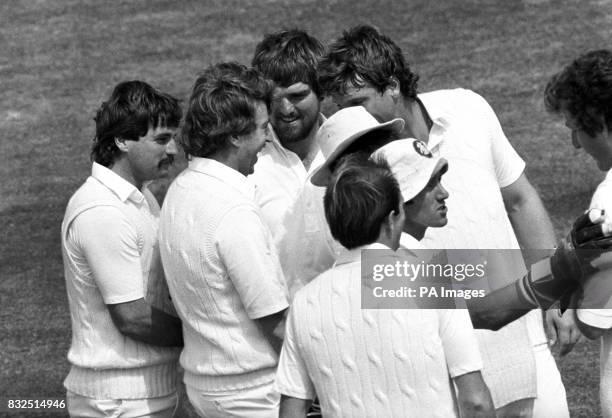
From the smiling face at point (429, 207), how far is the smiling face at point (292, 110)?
100 cm

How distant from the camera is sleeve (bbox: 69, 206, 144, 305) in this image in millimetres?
4047


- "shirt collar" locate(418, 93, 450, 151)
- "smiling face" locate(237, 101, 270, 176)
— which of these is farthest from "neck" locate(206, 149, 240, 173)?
"shirt collar" locate(418, 93, 450, 151)

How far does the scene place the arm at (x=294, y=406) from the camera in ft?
10.7

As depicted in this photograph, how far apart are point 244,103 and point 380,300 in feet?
3.60

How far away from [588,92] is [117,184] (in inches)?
67.2

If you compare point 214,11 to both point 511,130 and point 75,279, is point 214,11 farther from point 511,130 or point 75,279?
point 75,279

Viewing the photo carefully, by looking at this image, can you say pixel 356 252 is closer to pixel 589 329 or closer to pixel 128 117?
pixel 589 329

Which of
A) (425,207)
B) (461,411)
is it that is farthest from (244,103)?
(461,411)

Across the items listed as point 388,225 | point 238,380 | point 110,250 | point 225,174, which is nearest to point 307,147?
point 225,174

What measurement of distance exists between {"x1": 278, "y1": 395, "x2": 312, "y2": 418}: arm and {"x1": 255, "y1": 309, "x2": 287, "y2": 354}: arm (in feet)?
1.65

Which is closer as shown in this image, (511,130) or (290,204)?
(290,204)

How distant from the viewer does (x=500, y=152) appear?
415 cm

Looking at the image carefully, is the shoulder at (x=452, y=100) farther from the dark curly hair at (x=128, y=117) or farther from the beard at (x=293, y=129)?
the dark curly hair at (x=128, y=117)

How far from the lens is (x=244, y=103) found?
12.9ft
